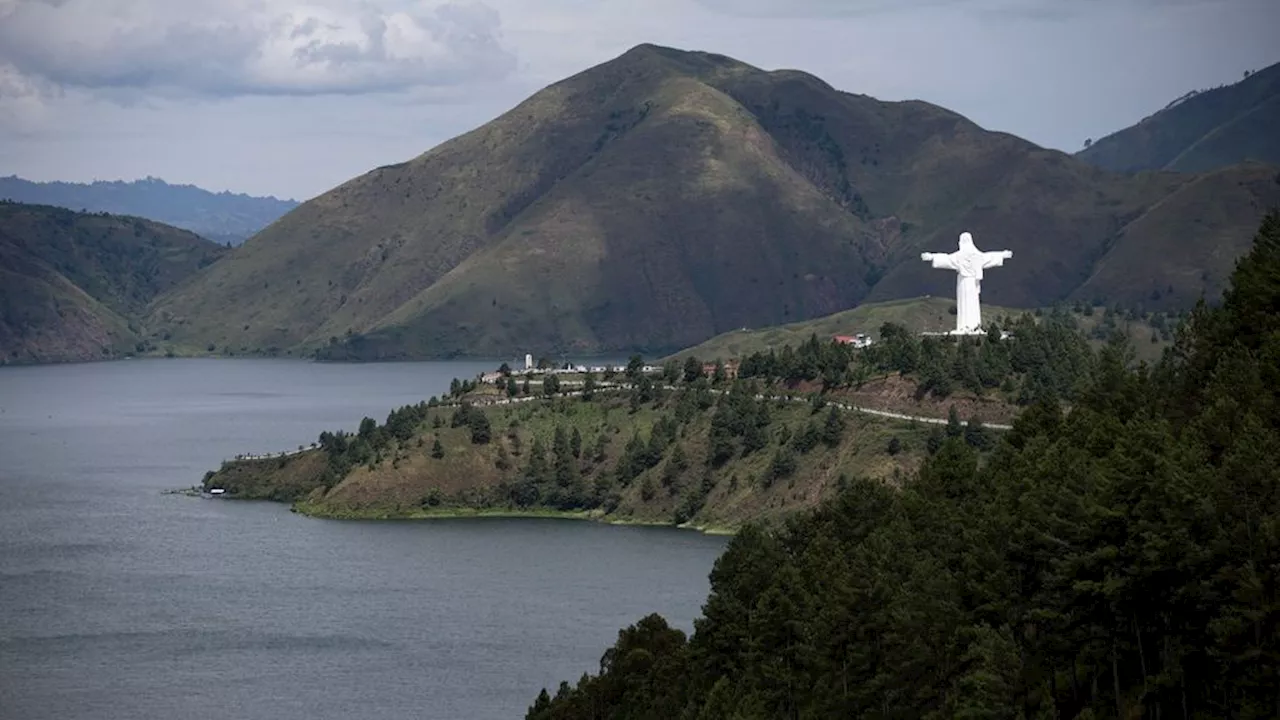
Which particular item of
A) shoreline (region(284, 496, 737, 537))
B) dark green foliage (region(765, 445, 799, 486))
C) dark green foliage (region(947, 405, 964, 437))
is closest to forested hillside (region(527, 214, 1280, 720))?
dark green foliage (region(947, 405, 964, 437))

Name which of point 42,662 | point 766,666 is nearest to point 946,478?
point 766,666

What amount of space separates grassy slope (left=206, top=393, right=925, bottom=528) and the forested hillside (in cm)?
7070

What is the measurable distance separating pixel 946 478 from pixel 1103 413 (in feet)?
22.2

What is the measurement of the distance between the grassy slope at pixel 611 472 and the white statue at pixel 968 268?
44.0ft

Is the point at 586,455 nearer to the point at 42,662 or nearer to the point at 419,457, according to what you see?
the point at 419,457

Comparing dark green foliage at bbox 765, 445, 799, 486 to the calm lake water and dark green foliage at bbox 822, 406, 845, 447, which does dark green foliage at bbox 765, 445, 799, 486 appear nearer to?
dark green foliage at bbox 822, 406, 845, 447

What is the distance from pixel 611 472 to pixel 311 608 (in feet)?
178

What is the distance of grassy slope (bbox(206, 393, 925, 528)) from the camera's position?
166 meters

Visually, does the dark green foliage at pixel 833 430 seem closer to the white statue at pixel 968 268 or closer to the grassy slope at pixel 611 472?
the grassy slope at pixel 611 472

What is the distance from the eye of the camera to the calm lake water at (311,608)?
108m

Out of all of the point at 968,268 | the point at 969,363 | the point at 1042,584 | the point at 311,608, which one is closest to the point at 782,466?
the point at 969,363

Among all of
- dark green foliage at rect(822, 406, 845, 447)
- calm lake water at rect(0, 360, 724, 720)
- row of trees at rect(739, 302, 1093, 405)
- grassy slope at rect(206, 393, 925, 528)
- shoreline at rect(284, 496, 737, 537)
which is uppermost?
row of trees at rect(739, 302, 1093, 405)

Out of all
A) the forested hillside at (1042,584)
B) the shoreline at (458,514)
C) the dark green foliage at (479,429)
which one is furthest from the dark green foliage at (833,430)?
the forested hillside at (1042,584)

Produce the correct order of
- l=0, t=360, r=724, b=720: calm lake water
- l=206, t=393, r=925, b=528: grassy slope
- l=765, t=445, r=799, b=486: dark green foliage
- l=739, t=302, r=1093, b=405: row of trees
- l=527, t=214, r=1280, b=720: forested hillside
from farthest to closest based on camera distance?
l=765, t=445, r=799, b=486: dark green foliage → l=739, t=302, r=1093, b=405: row of trees → l=206, t=393, r=925, b=528: grassy slope → l=0, t=360, r=724, b=720: calm lake water → l=527, t=214, r=1280, b=720: forested hillside
